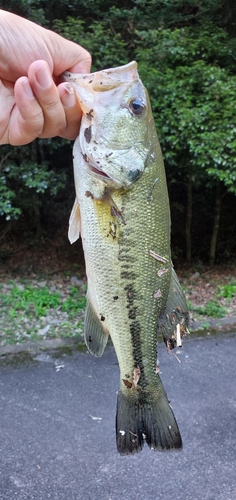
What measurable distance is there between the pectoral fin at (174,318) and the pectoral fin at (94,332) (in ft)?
0.70

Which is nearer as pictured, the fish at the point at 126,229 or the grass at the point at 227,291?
the fish at the point at 126,229

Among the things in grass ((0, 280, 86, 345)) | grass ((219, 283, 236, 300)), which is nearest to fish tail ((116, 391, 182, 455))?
grass ((0, 280, 86, 345))

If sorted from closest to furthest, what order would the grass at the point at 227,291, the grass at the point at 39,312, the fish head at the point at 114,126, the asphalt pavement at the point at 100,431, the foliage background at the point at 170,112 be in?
1. the fish head at the point at 114,126
2. the asphalt pavement at the point at 100,431
3. the grass at the point at 39,312
4. the foliage background at the point at 170,112
5. the grass at the point at 227,291

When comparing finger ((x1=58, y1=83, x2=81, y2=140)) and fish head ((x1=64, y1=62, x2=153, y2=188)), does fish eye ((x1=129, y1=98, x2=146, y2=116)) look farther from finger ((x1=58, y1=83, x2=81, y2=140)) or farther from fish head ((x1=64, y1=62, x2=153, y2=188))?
finger ((x1=58, y1=83, x2=81, y2=140))

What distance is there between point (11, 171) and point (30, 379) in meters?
2.66

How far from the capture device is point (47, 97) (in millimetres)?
1585

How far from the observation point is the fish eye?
1.67 metres

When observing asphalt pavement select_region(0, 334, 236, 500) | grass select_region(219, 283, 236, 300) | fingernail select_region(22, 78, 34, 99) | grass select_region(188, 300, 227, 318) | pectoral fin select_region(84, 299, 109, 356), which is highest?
fingernail select_region(22, 78, 34, 99)

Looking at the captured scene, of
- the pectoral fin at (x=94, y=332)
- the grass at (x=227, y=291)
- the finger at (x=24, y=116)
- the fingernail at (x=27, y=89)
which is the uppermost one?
the fingernail at (x=27, y=89)

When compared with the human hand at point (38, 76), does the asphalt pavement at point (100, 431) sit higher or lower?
lower

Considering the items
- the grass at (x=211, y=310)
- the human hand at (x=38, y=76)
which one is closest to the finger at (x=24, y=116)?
the human hand at (x=38, y=76)

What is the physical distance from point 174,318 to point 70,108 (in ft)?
2.78

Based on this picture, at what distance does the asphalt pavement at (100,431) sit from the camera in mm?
3256

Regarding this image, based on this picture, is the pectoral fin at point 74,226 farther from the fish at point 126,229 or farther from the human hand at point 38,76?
the human hand at point 38,76
